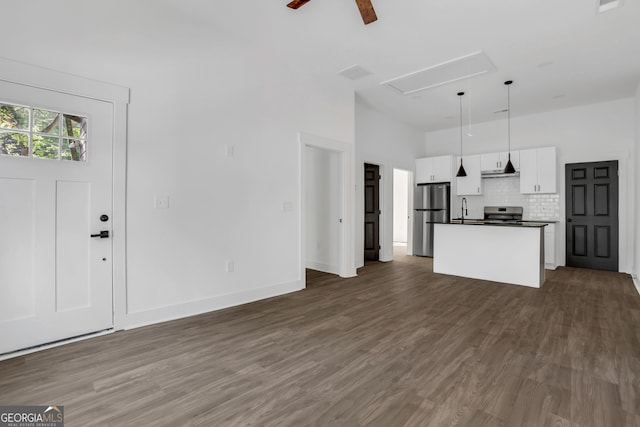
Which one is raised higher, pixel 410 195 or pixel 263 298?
pixel 410 195

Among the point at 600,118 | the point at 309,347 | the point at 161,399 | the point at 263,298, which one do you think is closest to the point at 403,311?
the point at 309,347

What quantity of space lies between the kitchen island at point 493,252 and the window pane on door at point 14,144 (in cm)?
562

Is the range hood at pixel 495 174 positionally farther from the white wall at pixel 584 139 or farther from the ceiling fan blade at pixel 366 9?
the ceiling fan blade at pixel 366 9

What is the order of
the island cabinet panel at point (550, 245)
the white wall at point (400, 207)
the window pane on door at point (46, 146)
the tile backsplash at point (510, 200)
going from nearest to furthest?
the window pane on door at point (46, 146)
the island cabinet panel at point (550, 245)
the tile backsplash at point (510, 200)
the white wall at point (400, 207)

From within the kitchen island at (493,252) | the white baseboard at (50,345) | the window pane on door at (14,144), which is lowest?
the white baseboard at (50,345)

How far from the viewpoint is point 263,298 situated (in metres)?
4.06

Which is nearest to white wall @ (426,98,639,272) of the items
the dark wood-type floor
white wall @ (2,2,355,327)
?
the dark wood-type floor

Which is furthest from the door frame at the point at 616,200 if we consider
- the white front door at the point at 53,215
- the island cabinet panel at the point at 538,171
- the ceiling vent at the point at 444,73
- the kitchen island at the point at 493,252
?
the white front door at the point at 53,215

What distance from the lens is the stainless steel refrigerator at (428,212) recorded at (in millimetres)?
7340

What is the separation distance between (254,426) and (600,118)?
784cm

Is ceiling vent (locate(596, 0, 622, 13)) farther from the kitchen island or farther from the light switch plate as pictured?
the light switch plate

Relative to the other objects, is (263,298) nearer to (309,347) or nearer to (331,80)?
(309,347)

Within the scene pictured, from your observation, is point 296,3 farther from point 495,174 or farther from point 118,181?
point 495,174

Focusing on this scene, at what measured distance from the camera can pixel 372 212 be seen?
6910 millimetres
